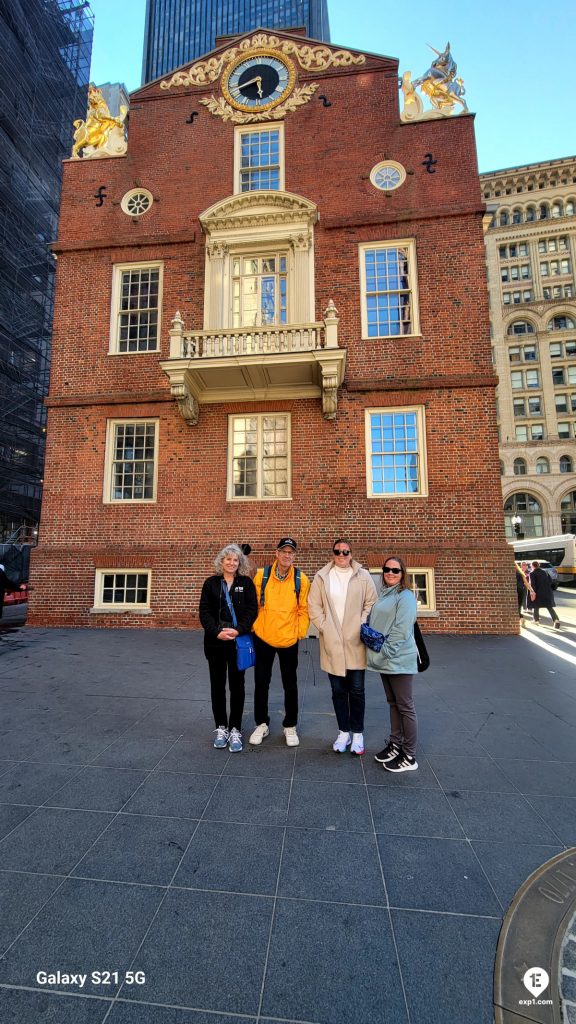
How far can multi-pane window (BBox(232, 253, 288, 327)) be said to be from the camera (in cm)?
1153

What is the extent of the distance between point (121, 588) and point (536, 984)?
1037 centimetres

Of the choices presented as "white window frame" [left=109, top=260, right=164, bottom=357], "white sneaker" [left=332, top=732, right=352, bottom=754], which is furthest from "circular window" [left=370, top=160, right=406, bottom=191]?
"white sneaker" [left=332, top=732, right=352, bottom=754]

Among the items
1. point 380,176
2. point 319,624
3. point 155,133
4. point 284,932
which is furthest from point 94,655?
point 155,133

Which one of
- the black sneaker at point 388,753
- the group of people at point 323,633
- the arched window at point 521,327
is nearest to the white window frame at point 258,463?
the group of people at point 323,633

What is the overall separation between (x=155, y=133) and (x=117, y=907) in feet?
54.0

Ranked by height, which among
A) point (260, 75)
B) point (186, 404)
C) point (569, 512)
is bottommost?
point (186, 404)

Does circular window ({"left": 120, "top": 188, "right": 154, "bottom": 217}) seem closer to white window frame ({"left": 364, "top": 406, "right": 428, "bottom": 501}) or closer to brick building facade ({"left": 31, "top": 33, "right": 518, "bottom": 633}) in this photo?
brick building facade ({"left": 31, "top": 33, "right": 518, "bottom": 633})

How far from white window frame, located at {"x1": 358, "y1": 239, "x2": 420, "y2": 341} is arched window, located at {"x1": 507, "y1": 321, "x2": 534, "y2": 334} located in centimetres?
4732

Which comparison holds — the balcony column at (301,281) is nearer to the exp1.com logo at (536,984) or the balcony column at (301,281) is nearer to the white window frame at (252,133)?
the white window frame at (252,133)

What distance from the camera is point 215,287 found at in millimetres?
11523

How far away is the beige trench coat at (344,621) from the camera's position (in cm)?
396

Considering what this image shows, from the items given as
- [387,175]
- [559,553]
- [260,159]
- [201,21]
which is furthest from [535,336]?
[201,21]

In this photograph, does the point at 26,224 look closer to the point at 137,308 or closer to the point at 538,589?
the point at 137,308

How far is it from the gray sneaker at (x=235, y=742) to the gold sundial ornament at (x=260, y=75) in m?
14.9
